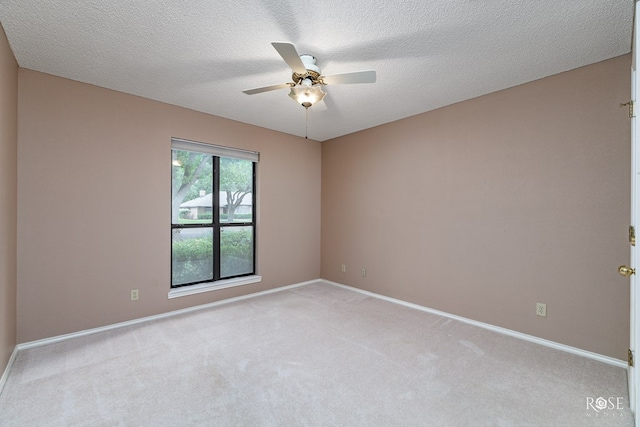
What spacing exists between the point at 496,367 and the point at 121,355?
10.0 feet

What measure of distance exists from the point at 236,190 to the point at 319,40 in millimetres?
2515

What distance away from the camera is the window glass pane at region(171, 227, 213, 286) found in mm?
3551

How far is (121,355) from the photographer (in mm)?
2393

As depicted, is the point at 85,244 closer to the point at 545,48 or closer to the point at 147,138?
the point at 147,138

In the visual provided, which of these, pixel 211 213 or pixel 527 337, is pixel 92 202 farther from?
pixel 527 337

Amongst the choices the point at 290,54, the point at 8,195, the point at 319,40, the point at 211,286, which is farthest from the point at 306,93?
the point at 211,286

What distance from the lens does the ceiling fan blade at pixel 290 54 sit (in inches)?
65.4

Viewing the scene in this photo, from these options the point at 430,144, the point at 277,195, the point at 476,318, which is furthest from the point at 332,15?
the point at 476,318

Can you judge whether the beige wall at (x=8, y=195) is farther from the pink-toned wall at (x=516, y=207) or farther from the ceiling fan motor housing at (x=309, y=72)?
the pink-toned wall at (x=516, y=207)

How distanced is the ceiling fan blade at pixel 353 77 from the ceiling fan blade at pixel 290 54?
0.21m

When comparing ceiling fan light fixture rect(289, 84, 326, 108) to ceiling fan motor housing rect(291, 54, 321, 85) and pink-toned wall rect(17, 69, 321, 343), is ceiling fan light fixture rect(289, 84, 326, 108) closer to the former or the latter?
ceiling fan motor housing rect(291, 54, 321, 85)

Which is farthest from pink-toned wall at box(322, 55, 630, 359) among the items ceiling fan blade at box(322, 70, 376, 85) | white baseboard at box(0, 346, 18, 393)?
white baseboard at box(0, 346, 18, 393)

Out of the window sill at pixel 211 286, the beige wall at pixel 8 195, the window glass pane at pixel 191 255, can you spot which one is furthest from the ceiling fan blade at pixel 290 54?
the window sill at pixel 211 286

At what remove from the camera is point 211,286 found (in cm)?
368
